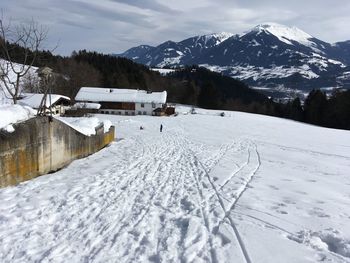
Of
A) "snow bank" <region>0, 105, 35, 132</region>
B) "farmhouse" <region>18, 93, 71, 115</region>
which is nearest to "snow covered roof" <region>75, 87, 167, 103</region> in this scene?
"farmhouse" <region>18, 93, 71, 115</region>

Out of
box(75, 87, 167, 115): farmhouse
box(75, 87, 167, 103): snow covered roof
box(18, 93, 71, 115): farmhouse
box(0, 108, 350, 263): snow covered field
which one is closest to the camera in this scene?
box(0, 108, 350, 263): snow covered field

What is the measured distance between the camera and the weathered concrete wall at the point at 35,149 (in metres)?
11.2

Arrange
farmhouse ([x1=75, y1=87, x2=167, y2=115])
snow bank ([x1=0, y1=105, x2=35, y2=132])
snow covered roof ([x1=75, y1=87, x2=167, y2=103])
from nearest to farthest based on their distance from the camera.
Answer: snow bank ([x1=0, y1=105, x2=35, y2=132]) < snow covered roof ([x1=75, y1=87, x2=167, y2=103]) < farmhouse ([x1=75, y1=87, x2=167, y2=115])

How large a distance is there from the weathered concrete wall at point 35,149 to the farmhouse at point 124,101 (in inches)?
2905

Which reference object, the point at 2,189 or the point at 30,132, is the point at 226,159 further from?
the point at 2,189

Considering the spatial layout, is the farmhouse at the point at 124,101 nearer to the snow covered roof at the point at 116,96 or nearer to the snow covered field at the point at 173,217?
the snow covered roof at the point at 116,96

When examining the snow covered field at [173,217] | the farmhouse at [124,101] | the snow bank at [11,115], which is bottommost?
the farmhouse at [124,101]

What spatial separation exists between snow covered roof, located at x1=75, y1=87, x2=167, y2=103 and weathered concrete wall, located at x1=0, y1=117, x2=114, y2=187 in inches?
2918

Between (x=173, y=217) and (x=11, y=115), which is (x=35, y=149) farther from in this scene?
(x=173, y=217)

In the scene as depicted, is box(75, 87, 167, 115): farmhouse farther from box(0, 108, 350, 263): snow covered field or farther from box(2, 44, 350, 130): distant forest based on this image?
box(0, 108, 350, 263): snow covered field

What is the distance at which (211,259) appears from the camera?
6793 mm

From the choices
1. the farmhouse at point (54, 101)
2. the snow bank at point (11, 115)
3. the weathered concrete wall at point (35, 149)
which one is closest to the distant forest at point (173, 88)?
the farmhouse at point (54, 101)

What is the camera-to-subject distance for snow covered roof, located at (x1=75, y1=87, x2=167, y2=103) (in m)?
91.8

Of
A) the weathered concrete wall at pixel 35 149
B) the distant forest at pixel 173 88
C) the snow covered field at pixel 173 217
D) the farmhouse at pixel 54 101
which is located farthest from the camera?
the distant forest at pixel 173 88
